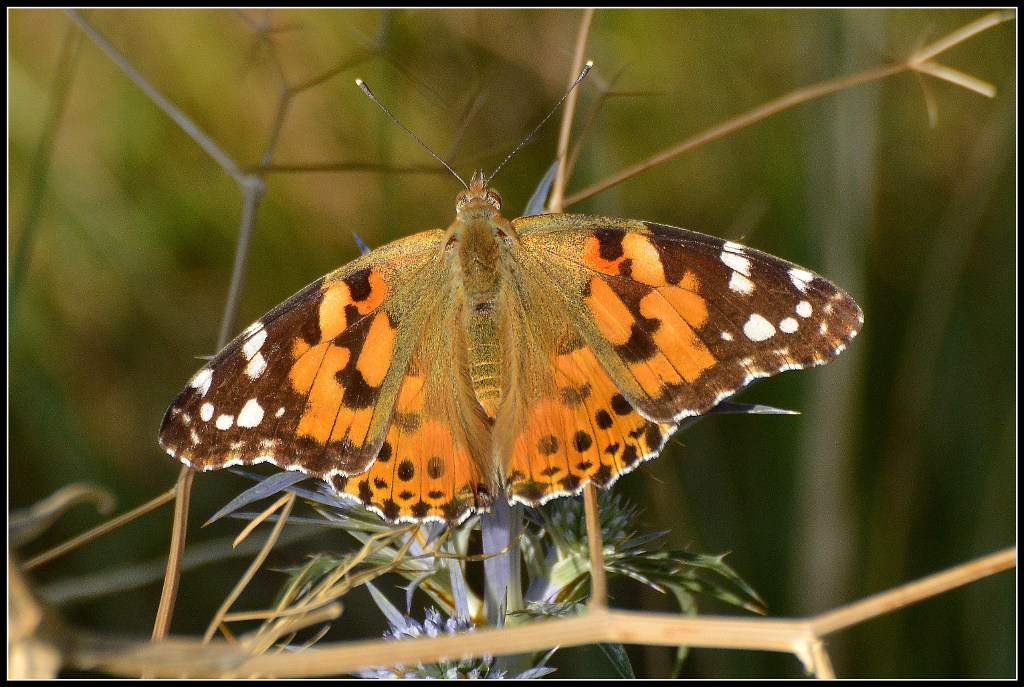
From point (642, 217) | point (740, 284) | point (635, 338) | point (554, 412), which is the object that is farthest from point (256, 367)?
point (642, 217)

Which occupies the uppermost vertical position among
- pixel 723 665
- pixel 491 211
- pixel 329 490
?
pixel 491 211

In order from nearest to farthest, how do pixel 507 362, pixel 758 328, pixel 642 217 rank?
pixel 758 328 < pixel 507 362 < pixel 642 217

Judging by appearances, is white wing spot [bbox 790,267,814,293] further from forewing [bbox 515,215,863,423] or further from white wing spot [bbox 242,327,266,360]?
white wing spot [bbox 242,327,266,360]

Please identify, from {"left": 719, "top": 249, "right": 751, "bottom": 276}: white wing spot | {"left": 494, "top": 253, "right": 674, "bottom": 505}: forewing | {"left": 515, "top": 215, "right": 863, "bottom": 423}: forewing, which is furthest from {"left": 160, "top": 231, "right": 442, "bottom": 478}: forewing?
{"left": 719, "top": 249, "right": 751, "bottom": 276}: white wing spot

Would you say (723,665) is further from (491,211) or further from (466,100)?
(466,100)

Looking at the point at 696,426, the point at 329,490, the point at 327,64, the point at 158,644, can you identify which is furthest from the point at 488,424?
the point at 327,64

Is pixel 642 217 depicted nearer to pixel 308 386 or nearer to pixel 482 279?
pixel 482 279

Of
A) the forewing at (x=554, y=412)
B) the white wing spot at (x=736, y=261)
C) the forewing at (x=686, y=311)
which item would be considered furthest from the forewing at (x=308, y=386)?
the white wing spot at (x=736, y=261)
